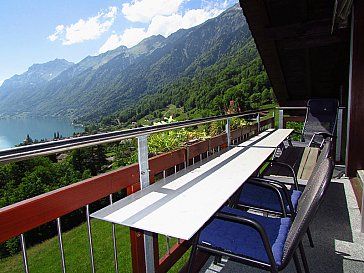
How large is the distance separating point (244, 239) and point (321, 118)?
4.75m

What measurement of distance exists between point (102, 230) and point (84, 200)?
5.78 m

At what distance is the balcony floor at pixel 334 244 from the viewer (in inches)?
81.7

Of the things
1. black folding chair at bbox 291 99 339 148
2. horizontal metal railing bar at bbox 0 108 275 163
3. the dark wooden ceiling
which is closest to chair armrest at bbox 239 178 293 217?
horizontal metal railing bar at bbox 0 108 275 163

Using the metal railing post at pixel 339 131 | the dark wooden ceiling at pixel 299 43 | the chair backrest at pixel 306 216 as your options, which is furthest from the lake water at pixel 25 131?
the metal railing post at pixel 339 131

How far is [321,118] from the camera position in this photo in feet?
17.8

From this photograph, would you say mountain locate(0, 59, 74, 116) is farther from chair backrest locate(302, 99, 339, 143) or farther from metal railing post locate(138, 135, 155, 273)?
metal railing post locate(138, 135, 155, 273)

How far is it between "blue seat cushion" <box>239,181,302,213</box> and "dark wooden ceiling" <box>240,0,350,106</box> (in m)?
2.82

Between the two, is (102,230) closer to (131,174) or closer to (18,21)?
(131,174)

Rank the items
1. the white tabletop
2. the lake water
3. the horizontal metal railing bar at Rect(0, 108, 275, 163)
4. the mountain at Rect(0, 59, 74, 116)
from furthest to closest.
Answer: the mountain at Rect(0, 59, 74, 116), the lake water, the white tabletop, the horizontal metal railing bar at Rect(0, 108, 275, 163)

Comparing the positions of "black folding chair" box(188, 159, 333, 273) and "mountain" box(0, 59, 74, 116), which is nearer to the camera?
"black folding chair" box(188, 159, 333, 273)

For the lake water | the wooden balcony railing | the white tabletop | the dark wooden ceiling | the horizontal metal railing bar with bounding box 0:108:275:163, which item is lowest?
the lake water

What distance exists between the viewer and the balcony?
93 centimetres

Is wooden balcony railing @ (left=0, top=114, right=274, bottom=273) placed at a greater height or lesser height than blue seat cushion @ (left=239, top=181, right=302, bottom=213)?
greater

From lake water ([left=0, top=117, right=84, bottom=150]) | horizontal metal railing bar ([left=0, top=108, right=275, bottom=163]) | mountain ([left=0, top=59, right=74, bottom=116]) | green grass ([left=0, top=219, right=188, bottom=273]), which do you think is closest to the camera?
horizontal metal railing bar ([left=0, top=108, right=275, bottom=163])
